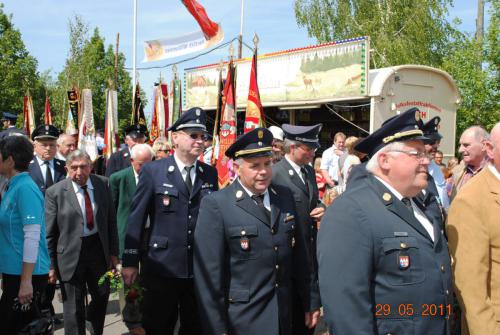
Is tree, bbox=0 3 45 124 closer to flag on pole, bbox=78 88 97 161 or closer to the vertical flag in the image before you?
the vertical flag

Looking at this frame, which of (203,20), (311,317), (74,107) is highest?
(203,20)

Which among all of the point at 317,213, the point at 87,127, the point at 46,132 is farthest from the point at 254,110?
the point at 87,127

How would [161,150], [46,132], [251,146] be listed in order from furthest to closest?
1. [161,150]
2. [46,132]
3. [251,146]

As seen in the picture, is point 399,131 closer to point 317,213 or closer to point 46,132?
point 317,213

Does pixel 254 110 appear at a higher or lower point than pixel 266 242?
higher

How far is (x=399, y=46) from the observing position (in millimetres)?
24156

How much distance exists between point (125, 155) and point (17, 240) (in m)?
4.60

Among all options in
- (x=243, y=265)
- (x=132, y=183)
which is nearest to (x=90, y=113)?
(x=132, y=183)

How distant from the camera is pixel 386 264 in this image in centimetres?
247

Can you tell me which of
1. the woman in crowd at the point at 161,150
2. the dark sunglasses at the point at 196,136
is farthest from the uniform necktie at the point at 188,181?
the woman in crowd at the point at 161,150

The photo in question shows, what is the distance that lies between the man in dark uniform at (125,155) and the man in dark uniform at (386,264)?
619 cm

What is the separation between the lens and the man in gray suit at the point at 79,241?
484cm

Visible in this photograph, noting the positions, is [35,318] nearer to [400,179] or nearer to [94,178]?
[94,178]

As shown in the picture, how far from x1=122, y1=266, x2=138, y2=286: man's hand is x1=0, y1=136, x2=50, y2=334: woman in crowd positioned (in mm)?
676
